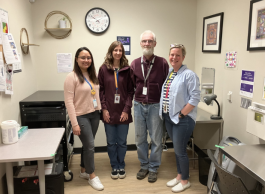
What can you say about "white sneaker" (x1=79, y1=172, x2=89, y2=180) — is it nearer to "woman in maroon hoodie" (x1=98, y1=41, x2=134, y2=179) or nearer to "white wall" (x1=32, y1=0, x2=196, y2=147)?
"woman in maroon hoodie" (x1=98, y1=41, x2=134, y2=179)

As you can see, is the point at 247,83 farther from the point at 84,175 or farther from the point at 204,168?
the point at 84,175

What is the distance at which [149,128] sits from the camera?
245 cm

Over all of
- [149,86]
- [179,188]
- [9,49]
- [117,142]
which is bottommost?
[179,188]

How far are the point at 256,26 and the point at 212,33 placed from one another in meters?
0.80

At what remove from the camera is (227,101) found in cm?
260

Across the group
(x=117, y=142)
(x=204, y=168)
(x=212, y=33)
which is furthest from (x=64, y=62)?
(x=204, y=168)

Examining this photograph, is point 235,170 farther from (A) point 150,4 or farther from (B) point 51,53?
(B) point 51,53

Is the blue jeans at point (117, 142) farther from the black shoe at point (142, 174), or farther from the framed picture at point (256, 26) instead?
the framed picture at point (256, 26)

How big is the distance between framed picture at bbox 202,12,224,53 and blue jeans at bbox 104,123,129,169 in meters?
1.53

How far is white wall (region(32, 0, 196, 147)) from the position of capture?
2.92m

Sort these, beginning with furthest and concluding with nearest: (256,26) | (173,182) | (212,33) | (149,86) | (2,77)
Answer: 1. (212,33)
2. (173,182)
3. (149,86)
4. (256,26)
5. (2,77)

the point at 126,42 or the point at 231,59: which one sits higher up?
the point at 126,42

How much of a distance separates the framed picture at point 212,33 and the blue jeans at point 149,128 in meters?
1.17

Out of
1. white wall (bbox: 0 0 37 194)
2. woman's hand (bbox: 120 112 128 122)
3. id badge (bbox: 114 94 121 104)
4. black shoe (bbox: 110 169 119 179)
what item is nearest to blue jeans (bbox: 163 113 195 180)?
woman's hand (bbox: 120 112 128 122)
